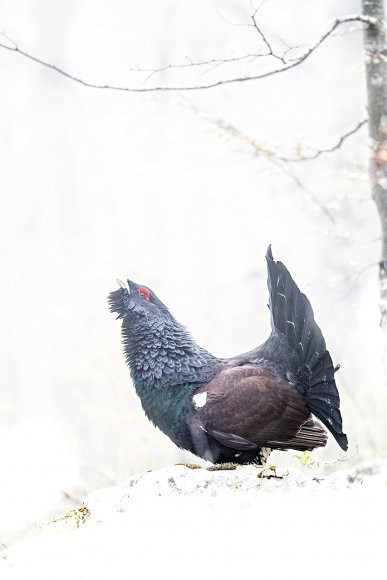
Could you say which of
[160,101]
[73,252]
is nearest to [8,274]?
[73,252]

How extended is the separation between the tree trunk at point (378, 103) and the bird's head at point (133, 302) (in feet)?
7.85

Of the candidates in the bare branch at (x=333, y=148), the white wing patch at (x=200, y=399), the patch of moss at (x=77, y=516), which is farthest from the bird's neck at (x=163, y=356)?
the bare branch at (x=333, y=148)

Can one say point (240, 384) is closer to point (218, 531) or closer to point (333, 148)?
point (218, 531)

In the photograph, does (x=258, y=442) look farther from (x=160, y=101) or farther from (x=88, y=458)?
(x=88, y=458)

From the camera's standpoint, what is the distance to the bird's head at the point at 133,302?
429cm

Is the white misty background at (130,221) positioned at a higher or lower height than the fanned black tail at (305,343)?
higher

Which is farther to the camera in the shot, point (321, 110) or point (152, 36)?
point (152, 36)

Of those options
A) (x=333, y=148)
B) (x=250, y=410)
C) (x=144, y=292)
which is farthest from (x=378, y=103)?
(x=250, y=410)

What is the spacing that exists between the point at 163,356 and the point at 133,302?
1.31 feet

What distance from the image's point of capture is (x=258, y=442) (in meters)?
4.00

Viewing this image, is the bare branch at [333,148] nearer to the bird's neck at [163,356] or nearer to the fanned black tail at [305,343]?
the fanned black tail at [305,343]

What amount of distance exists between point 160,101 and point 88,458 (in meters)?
21.9

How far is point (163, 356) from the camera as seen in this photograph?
13.6ft

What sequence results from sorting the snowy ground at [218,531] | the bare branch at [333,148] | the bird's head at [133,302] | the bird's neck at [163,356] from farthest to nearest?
the bare branch at [333,148], the bird's head at [133,302], the bird's neck at [163,356], the snowy ground at [218,531]
